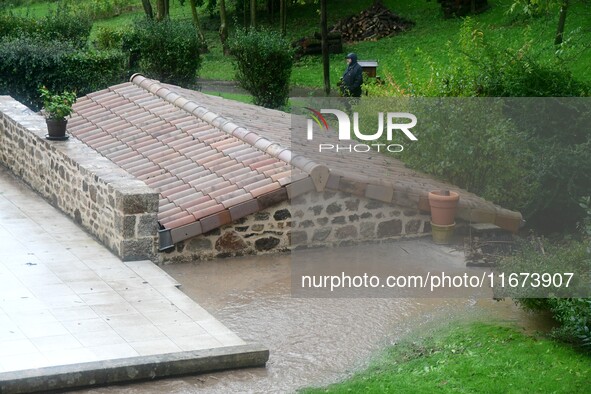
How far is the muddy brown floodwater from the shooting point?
898cm

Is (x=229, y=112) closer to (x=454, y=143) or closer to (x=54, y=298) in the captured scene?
(x=454, y=143)

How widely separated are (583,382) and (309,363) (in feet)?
8.14

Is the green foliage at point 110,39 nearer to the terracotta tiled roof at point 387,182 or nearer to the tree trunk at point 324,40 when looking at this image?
the tree trunk at point 324,40

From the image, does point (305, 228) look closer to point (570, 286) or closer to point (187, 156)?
point (187, 156)

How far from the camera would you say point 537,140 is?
48.2 ft

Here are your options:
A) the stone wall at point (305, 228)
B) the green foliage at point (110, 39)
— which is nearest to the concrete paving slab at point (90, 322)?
the stone wall at point (305, 228)

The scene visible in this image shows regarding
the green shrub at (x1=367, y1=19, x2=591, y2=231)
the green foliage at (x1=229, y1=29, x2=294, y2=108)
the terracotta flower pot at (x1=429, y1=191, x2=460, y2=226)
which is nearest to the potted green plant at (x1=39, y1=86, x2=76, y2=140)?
the green shrub at (x1=367, y1=19, x2=591, y2=231)

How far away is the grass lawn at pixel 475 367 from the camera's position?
28.4ft

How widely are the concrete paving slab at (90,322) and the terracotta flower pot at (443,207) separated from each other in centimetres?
377

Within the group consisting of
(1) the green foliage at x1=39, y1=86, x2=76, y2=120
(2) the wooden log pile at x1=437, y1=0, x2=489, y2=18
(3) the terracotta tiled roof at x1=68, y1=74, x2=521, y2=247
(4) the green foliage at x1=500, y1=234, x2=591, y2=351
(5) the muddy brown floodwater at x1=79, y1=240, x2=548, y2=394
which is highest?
(2) the wooden log pile at x1=437, y1=0, x2=489, y2=18

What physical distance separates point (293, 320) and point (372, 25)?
90.3 ft

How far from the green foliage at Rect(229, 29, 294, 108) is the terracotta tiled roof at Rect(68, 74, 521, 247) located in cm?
500

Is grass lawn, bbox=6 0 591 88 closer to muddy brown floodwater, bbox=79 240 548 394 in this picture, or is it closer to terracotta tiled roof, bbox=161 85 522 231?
terracotta tiled roof, bbox=161 85 522 231

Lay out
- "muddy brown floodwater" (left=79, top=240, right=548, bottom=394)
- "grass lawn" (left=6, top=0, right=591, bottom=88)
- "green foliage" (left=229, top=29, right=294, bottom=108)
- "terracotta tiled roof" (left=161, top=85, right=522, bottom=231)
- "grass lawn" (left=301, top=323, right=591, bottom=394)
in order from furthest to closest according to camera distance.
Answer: "grass lawn" (left=6, top=0, right=591, bottom=88), "green foliage" (left=229, top=29, right=294, bottom=108), "terracotta tiled roof" (left=161, top=85, right=522, bottom=231), "muddy brown floodwater" (left=79, top=240, right=548, bottom=394), "grass lawn" (left=301, top=323, right=591, bottom=394)
